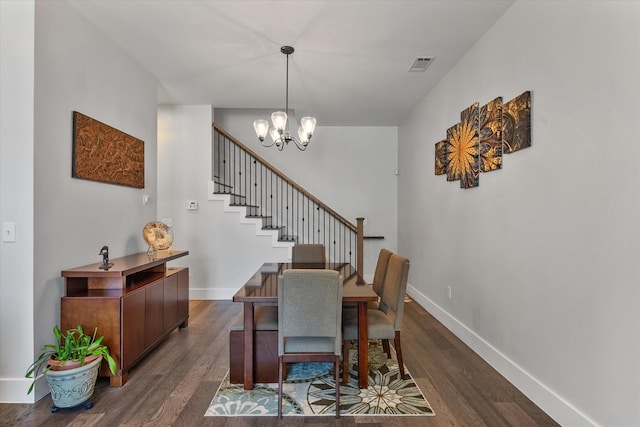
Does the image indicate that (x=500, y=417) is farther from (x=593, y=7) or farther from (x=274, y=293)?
(x=593, y=7)

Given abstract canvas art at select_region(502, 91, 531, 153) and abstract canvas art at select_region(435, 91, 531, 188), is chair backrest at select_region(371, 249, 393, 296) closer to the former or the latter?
abstract canvas art at select_region(435, 91, 531, 188)

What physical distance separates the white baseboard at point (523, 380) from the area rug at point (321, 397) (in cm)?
72

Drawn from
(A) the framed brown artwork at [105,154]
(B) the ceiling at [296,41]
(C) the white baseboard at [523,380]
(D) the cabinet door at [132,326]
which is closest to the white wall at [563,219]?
(C) the white baseboard at [523,380]

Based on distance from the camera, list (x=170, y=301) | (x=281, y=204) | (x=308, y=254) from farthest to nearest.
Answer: (x=281, y=204), (x=308, y=254), (x=170, y=301)

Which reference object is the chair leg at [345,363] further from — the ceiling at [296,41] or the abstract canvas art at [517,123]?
the ceiling at [296,41]

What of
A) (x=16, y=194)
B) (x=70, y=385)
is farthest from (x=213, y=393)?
(x=16, y=194)

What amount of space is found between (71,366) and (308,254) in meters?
2.27

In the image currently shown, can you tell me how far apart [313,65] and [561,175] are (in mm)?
2554

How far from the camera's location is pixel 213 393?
233 centimetres

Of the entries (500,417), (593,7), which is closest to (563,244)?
(500,417)

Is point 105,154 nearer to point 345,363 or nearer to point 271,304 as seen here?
point 271,304

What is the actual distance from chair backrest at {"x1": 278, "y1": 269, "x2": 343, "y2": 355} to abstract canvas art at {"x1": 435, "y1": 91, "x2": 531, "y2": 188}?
169 centimetres

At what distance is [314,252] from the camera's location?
3.75 meters

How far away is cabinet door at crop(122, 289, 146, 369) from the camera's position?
94.8 inches
